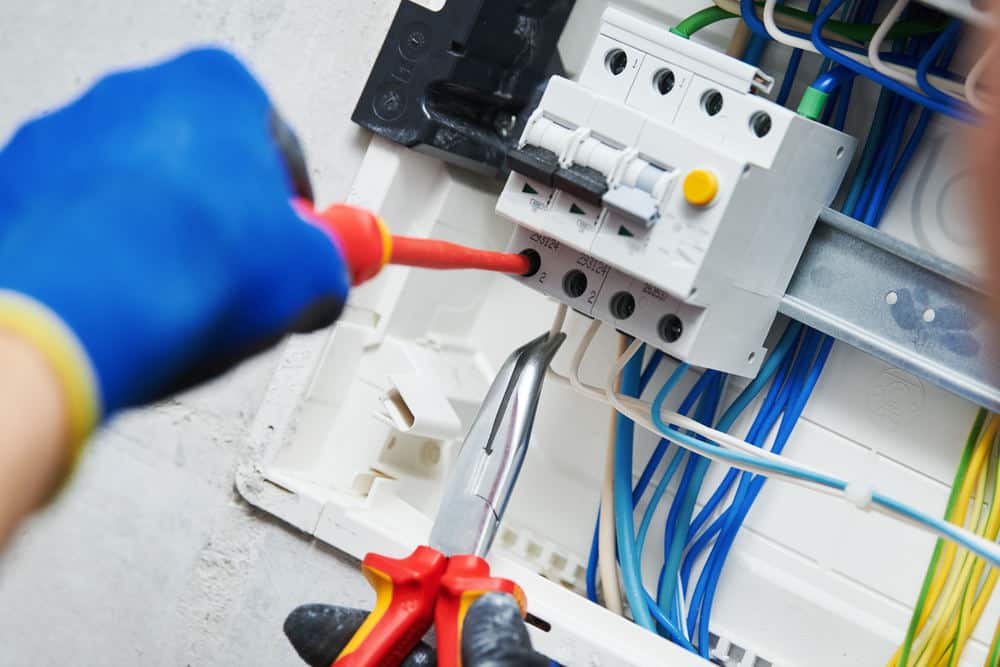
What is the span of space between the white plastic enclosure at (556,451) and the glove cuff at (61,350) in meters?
0.59

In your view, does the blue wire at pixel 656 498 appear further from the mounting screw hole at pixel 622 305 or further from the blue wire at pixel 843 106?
the blue wire at pixel 843 106

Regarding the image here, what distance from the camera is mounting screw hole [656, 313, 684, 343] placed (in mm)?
809

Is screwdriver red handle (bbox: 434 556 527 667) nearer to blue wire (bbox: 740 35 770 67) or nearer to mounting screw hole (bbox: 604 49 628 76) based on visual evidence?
mounting screw hole (bbox: 604 49 628 76)

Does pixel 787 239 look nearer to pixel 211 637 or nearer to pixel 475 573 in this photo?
pixel 475 573

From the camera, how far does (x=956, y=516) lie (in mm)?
884

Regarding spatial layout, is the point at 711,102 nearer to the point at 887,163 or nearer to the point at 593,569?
the point at 887,163

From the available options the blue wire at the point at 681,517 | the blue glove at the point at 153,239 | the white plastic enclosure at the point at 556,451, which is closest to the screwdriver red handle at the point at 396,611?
the white plastic enclosure at the point at 556,451

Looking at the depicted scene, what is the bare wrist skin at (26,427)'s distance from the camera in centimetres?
34

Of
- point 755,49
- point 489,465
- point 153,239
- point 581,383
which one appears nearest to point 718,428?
point 581,383

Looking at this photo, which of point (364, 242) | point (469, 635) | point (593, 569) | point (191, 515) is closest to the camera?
point (364, 242)

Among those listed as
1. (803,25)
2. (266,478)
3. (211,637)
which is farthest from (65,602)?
(803,25)

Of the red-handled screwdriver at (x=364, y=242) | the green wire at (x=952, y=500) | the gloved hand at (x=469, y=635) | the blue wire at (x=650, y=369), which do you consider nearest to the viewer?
the red-handled screwdriver at (x=364, y=242)

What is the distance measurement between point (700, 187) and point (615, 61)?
17 centimetres

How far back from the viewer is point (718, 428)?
0.97 metres
